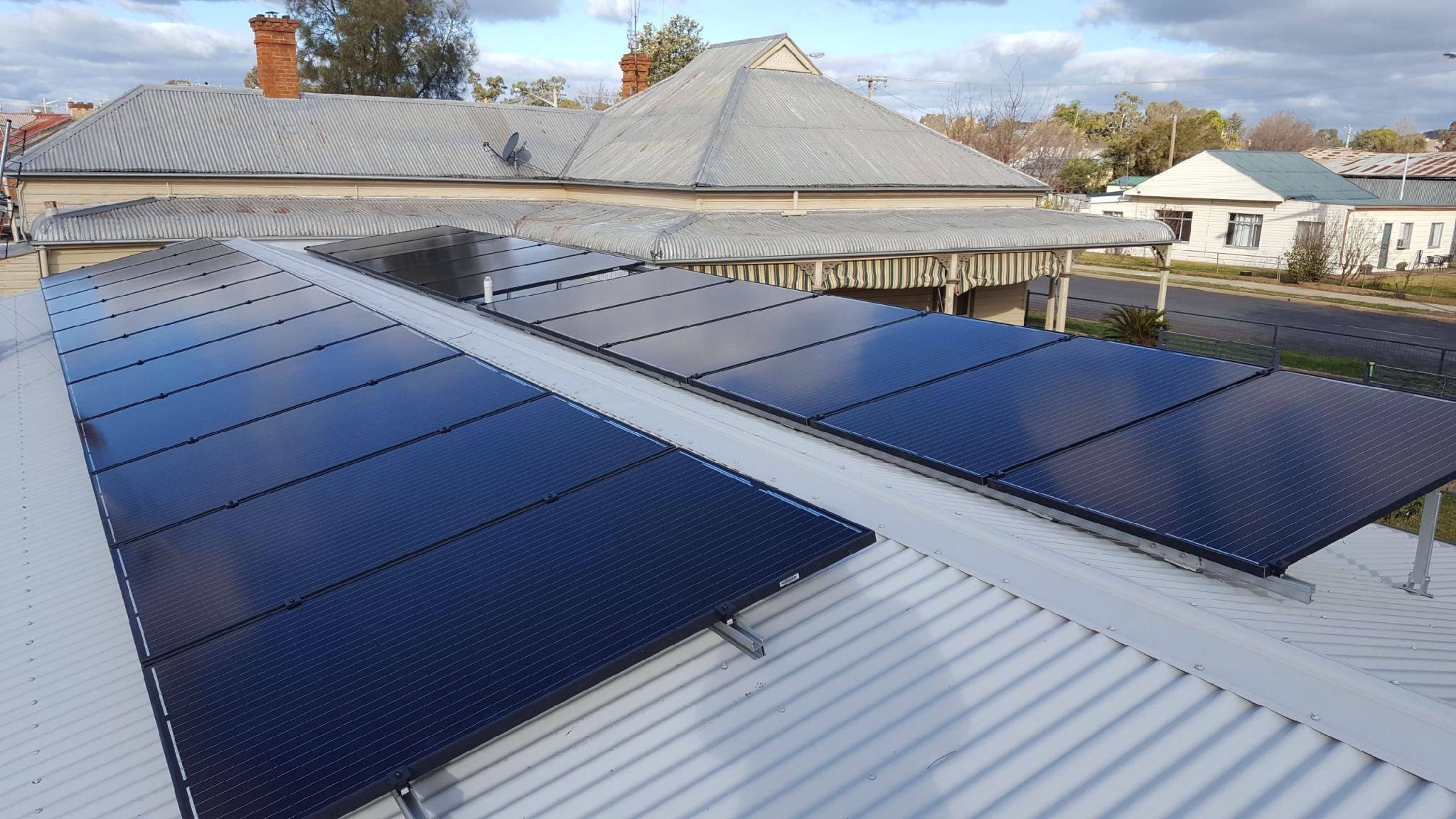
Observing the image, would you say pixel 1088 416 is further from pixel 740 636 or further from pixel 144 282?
pixel 144 282

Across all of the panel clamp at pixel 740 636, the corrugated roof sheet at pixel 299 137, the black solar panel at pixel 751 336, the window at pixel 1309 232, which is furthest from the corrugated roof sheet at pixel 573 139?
the window at pixel 1309 232

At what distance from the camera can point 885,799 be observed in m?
3.18

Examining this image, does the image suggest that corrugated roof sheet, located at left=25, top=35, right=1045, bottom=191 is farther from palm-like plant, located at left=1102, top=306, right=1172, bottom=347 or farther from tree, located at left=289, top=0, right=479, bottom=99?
tree, located at left=289, top=0, right=479, bottom=99

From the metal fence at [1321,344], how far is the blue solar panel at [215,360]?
70.6ft

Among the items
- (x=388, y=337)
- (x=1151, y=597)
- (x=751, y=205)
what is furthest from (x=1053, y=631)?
(x=751, y=205)

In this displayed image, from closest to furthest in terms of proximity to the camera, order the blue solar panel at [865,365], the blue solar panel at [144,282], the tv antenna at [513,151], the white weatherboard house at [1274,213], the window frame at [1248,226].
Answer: the blue solar panel at [865,365]
the blue solar panel at [144,282]
the tv antenna at [513,151]
the white weatherboard house at [1274,213]
the window frame at [1248,226]

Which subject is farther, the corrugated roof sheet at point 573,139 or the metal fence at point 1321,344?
the metal fence at point 1321,344

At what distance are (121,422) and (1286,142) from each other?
123 m

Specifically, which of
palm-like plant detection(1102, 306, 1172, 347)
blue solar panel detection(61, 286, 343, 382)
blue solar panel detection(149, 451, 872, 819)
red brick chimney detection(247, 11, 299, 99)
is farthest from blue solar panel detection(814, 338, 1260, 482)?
red brick chimney detection(247, 11, 299, 99)

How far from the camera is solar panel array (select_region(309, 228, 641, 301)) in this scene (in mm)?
11297

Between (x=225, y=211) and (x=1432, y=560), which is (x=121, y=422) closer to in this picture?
(x=1432, y=560)

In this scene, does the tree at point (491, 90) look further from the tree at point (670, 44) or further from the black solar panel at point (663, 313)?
the black solar panel at point (663, 313)

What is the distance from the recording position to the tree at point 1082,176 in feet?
251

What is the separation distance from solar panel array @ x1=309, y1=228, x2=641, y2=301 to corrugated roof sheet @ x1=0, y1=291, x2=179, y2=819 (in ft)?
14.6
